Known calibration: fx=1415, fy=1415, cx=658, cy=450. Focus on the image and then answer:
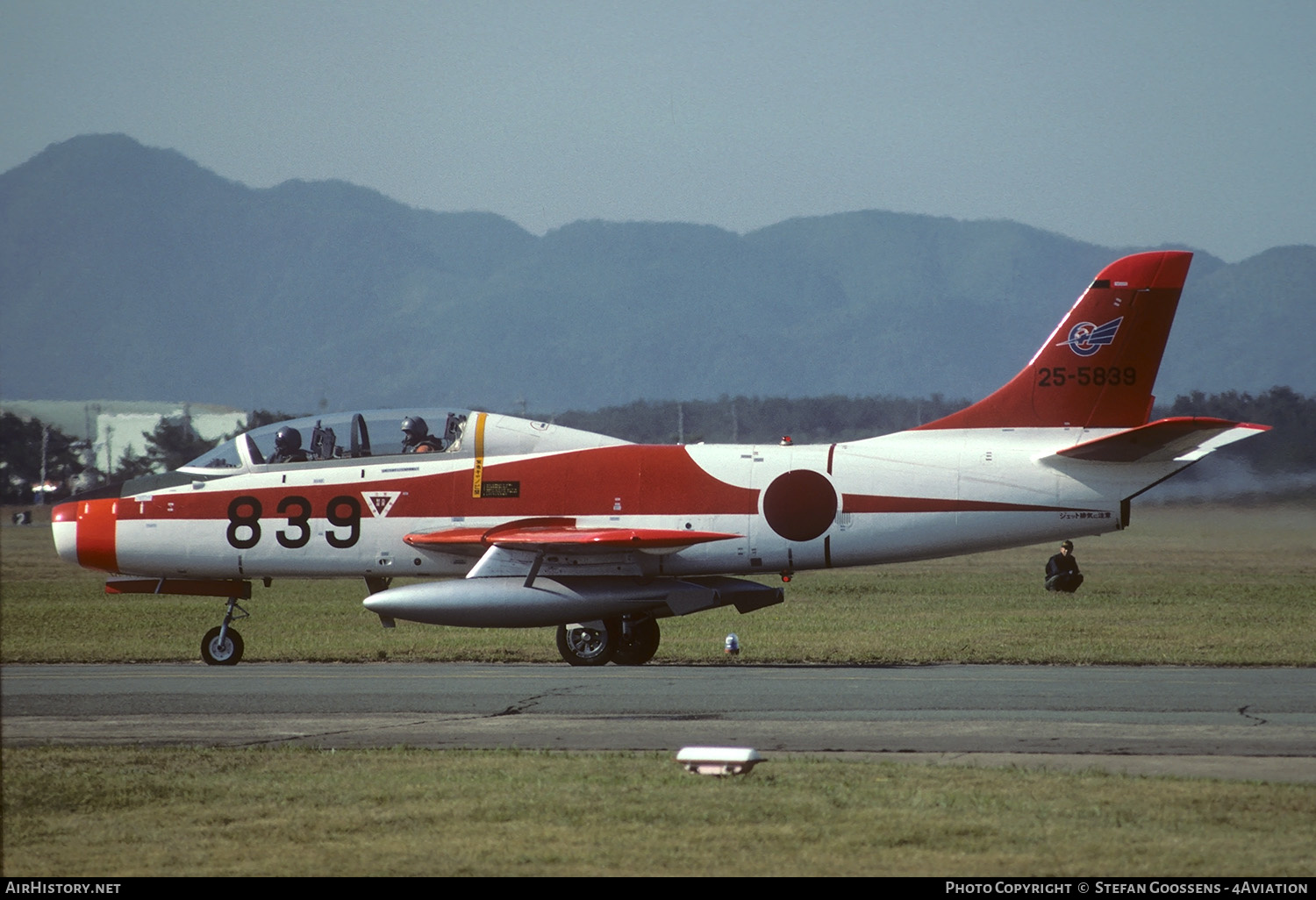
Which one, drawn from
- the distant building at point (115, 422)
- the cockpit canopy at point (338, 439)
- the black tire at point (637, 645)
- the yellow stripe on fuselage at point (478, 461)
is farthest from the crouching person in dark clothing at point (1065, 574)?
the distant building at point (115, 422)

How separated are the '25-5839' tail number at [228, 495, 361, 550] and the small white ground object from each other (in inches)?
375

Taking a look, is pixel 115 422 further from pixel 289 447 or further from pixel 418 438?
pixel 418 438

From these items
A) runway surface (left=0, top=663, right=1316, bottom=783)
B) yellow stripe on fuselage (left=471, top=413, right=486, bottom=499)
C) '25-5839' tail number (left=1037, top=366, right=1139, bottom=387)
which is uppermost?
'25-5839' tail number (left=1037, top=366, right=1139, bottom=387)

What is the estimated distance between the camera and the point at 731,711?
13094 millimetres

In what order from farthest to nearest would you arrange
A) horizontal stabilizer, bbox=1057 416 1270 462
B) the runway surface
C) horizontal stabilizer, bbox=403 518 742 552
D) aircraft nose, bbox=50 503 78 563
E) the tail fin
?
aircraft nose, bbox=50 503 78 563, the tail fin, horizontal stabilizer, bbox=403 518 742 552, horizontal stabilizer, bbox=1057 416 1270 462, the runway surface

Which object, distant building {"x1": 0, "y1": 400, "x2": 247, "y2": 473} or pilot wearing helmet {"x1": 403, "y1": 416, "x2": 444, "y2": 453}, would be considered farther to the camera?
distant building {"x1": 0, "y1": 400, "x2": 247, "y2": 473}

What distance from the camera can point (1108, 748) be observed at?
11.0 metres

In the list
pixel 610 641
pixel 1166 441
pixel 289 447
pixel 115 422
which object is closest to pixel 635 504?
pixel 610 641

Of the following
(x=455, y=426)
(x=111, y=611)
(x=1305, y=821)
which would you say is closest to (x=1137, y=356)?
(x=455, y=426)

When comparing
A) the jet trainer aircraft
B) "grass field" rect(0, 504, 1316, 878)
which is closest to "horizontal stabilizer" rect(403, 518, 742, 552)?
the jet trainer aircraft

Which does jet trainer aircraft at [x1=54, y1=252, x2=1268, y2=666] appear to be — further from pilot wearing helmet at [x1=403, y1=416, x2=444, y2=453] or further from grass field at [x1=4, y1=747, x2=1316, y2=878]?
grass field at [x1=4, y1=747, x2=1316, y2=878]

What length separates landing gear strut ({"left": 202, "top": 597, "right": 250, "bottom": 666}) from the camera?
59.1 feet

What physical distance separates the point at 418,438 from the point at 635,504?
A: 3.06 metres

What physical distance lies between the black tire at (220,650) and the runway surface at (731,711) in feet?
1.90
